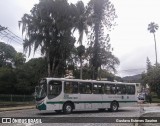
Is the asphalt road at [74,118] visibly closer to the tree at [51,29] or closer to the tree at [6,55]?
the tree at [51,29]

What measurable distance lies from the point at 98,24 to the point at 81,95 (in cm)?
2330

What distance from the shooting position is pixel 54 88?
26375 millimetres

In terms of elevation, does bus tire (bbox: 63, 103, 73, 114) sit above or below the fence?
below

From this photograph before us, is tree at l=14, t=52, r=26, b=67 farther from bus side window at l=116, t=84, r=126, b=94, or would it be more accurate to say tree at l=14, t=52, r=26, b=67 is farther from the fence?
bus side window at l=116, t=84, r=126, b=94

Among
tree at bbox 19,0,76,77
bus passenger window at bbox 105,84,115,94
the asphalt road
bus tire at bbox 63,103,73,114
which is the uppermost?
tree at bbox 19,0,76,77

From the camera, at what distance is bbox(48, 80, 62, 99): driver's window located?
2597cm

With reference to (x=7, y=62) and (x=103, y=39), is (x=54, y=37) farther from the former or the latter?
(x=7, y=62)

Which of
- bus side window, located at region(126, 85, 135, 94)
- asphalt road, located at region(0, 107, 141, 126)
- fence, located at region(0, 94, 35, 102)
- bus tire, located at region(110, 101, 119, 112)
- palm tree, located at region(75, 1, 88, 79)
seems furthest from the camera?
fence, located at region(0, 94, 35, 102)

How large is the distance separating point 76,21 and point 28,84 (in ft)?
59.9

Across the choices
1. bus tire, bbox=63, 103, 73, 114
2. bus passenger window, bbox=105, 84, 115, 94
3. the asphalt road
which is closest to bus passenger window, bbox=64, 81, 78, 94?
bus tire, bbox=63, 103, 73, 114

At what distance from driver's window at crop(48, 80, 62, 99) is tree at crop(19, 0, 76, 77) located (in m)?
17.4

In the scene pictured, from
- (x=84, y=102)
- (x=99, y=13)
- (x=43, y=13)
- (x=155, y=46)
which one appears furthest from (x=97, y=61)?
(x=155, y=46)

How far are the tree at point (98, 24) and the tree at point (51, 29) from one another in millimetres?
4747

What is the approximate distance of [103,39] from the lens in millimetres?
51281
